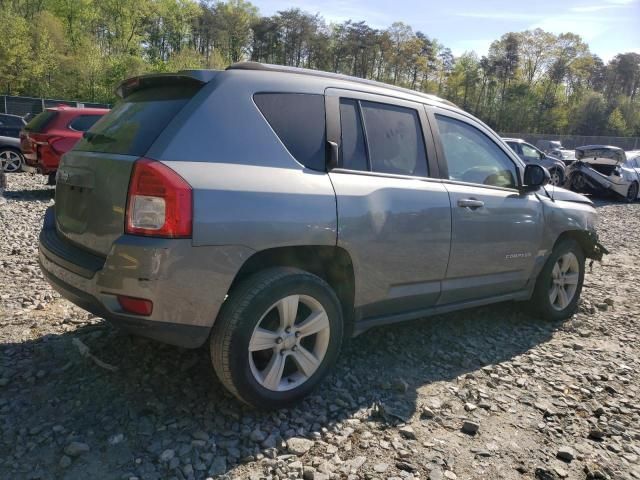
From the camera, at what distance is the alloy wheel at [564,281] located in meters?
4.82

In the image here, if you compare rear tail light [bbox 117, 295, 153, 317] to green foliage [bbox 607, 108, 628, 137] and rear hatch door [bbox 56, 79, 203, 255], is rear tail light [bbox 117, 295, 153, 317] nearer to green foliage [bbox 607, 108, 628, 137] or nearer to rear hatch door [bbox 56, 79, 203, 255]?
rear hatch door [bbox 56, 79, 203, 255]

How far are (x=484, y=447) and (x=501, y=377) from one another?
94 centimetres

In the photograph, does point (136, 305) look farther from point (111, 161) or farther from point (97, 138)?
point (97, 138)

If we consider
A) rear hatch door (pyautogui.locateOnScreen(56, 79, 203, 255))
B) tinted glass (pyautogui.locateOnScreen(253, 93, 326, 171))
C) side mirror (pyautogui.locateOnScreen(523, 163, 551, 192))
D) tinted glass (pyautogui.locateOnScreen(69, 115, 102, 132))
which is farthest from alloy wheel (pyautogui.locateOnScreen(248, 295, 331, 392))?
tinted glass (pyautogui.locateOnScreen(69, 115, 102, 132))

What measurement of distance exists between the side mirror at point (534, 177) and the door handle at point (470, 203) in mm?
697

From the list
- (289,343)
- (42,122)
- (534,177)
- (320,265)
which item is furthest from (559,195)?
(42,122)

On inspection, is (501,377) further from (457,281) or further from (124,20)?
(124,20)

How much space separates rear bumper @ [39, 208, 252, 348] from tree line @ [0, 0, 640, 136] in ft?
178

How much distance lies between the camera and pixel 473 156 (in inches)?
160

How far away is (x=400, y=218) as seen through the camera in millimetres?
3299

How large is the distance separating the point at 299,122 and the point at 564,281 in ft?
10.8

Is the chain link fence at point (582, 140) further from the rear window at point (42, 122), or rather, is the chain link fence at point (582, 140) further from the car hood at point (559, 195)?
the car hood at point (559, 195)

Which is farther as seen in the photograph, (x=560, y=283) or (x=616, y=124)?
(x=616, y=124)

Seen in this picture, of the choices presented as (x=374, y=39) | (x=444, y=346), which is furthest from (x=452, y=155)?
(x=374, y=39)
